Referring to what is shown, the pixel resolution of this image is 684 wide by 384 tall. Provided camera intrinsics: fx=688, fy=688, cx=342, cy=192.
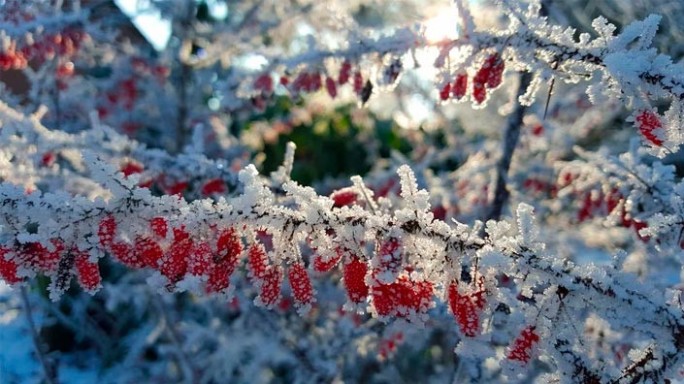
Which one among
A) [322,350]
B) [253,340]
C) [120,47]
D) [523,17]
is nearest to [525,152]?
[322,350]

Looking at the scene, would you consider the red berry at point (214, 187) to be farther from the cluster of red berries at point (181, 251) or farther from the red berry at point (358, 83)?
the cluster of red berries at point (181, 251)

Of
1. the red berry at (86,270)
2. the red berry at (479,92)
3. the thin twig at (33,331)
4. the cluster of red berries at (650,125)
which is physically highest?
the red berry at (479,92)

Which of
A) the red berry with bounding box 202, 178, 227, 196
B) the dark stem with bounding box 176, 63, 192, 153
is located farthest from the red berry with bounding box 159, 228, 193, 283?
the dark stem with bounding box 176, 63, 192, 153

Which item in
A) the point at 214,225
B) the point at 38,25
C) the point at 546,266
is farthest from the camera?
the point at 38,25

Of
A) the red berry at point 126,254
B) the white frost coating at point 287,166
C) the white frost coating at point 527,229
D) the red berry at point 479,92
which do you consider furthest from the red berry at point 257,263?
the red berry at point 479,92

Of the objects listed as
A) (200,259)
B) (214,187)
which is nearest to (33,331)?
(214,187)

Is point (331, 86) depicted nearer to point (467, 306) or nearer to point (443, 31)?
point (443, 31)

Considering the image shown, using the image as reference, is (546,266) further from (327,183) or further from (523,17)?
(327,183)

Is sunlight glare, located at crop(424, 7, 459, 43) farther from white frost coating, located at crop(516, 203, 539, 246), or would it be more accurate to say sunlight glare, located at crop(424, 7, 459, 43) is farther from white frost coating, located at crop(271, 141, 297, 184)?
white frost coating, located at crop(516, 203, 539, 246)
